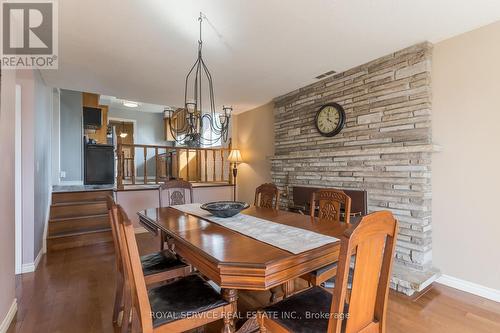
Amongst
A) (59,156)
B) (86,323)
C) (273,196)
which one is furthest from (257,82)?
(59,156)

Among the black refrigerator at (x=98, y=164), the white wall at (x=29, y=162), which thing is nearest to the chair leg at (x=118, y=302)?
the white wall at (x=29, y=162)

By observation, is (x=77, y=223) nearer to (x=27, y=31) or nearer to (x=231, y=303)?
(x=27, y=31)

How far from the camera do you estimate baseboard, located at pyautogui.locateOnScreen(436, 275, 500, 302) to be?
218 centimetres

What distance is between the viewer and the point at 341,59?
291 centimetres

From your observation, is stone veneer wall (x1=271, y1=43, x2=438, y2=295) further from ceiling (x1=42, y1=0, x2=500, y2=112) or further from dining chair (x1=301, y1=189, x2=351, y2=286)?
dining chair (x1=301, y1=189, x2=351, y2=286)

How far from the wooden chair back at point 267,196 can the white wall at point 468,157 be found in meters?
1.65

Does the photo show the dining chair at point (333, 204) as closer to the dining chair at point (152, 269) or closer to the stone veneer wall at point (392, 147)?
the stone veneer wall at point (392, 147)

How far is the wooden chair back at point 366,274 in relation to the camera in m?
0.96

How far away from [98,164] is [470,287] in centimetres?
679

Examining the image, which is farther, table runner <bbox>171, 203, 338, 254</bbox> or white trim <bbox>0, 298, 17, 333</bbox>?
white trim <bbox>0, 298, 17, 333</bbox>

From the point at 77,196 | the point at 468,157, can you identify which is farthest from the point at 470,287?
the point at 77,196

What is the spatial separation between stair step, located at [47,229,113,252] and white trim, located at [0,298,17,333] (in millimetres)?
1787

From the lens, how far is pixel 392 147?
8.83 ft

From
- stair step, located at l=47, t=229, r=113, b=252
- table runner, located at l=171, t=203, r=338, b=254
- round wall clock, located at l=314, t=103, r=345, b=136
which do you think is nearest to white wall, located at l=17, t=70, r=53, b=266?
stair step, located at l=47, t=229, r=113, b=252
